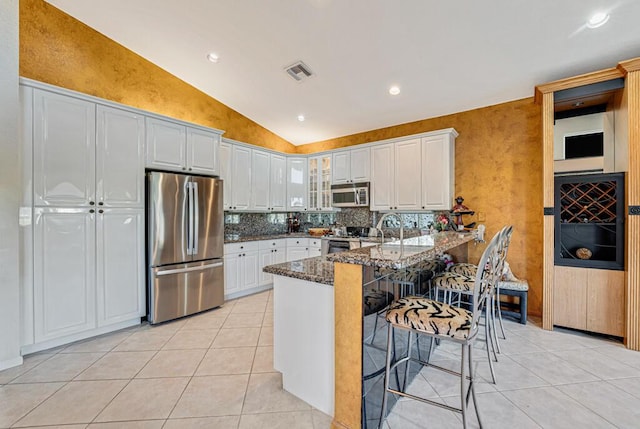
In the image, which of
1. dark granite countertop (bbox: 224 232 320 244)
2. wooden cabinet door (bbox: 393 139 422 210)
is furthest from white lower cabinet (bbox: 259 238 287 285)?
wooden cabinet door (bbox: 393 139 422 210)

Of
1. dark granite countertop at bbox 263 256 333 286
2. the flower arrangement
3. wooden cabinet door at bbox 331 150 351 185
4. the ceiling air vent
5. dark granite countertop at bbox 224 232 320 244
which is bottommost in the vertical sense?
dark granite countertop at bbox 224 232 320 244

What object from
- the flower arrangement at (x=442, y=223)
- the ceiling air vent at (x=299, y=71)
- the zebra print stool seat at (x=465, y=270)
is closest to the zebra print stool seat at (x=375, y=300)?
the zebra print stool seat at (x=465, y=270)

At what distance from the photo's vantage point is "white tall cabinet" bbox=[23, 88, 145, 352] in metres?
2.44

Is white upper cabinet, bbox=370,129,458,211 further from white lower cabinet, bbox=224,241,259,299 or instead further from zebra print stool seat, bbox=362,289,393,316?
zebra print stool seat, bbox=362,289,393,316

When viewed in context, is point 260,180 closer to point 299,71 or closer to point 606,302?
point 299,71

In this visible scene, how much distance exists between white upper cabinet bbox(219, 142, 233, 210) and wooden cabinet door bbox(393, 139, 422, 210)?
2.60 metres

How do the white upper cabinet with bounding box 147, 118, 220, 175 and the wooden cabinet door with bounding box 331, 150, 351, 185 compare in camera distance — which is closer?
the white upper cabinet with bounding box 147, 118, 220, 175

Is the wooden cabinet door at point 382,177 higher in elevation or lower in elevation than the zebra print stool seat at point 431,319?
higher

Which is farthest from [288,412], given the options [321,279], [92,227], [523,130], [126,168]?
[523,130]

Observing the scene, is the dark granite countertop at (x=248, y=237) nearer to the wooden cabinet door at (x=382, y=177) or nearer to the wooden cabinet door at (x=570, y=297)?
the wooden cabinet door at (x=382, y=177)

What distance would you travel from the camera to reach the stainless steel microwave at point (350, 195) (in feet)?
14.9

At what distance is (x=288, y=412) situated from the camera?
1704 millimetres

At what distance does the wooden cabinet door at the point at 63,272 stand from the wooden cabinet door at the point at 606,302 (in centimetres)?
513

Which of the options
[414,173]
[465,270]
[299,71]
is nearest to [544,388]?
[465,270]
